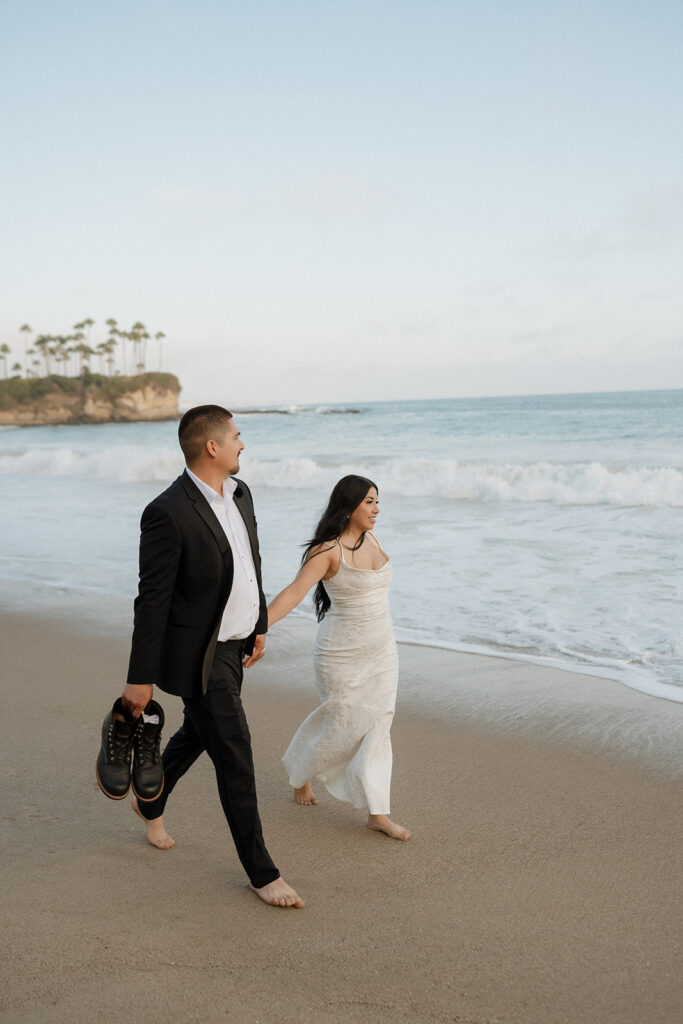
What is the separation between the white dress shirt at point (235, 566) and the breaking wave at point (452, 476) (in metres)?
13.6

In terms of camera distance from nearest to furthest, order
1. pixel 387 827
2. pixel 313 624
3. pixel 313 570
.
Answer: pixel 387 827 < pixel 313 570 < pixel 313 624

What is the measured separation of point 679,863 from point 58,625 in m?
5.72

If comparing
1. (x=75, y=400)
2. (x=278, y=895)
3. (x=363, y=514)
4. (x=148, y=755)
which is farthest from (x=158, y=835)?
(x=75, y=400)

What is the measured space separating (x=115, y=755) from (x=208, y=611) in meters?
0.65

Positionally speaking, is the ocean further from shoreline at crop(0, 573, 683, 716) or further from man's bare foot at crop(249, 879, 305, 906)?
man's bare foot at crop(249, 879, 305, 906)

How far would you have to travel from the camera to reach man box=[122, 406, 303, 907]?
2998 mm

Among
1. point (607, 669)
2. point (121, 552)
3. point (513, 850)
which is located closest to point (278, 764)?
point (513, 850)

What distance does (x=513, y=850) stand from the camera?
12.0 ft

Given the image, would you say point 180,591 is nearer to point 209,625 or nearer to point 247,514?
point 209,625

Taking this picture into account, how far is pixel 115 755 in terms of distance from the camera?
3172 millimetres

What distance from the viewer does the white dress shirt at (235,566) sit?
10.4ft

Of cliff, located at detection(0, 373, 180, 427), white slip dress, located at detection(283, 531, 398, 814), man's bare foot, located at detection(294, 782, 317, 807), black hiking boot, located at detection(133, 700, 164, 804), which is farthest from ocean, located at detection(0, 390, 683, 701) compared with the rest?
cliff, located at detection(0, 373, 180, 427)

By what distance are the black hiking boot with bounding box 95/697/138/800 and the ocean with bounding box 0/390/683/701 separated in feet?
12.5

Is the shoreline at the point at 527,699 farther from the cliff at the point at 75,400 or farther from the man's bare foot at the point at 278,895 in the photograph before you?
the cliff at the point at 75,400
